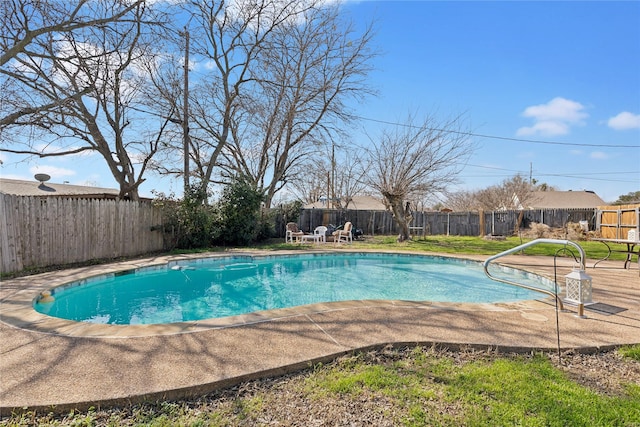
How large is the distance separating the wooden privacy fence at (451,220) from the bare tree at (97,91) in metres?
8.25

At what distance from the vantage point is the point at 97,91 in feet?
29.3

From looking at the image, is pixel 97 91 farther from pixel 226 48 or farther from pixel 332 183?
pixel 332 183

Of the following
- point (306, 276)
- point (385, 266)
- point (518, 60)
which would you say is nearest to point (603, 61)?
point (518, 60)

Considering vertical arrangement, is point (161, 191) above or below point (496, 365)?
above

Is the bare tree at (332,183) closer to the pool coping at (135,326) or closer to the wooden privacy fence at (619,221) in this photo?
the wooden privacy fence at (619,221)

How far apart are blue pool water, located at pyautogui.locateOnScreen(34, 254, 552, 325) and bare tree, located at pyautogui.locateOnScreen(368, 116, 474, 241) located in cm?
422

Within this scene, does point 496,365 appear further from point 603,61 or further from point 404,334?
point 603,61

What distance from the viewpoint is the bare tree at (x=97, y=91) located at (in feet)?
23.3

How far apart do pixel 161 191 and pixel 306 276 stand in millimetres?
5853

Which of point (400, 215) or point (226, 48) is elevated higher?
point (226, 48)

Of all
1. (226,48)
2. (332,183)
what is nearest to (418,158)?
(226,48)

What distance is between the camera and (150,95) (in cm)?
1165

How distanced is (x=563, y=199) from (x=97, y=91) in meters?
36.1

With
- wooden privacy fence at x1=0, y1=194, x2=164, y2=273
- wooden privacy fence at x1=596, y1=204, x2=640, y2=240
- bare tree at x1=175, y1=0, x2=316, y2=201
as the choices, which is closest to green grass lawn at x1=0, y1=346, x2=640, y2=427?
wooden privacy fence at x1=596, y1=204, x2=640, y2=240
